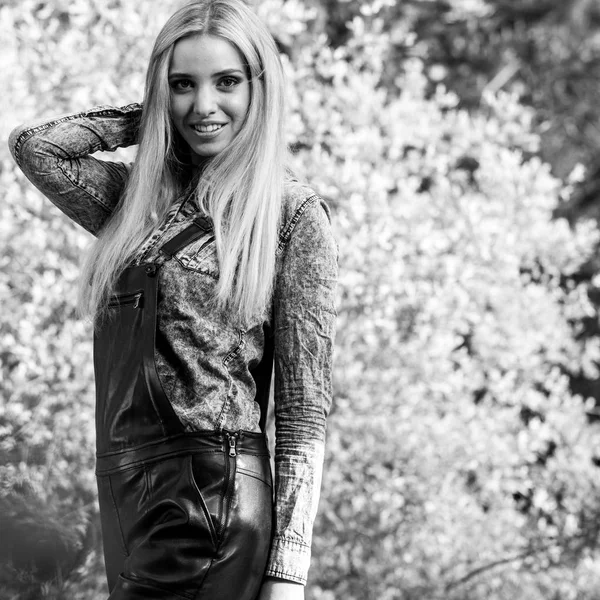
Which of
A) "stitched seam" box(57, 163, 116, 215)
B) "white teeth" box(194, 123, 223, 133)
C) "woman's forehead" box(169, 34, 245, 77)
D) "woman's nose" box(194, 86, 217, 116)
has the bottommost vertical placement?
"stitched seam" box(57, 163, 116, 215)

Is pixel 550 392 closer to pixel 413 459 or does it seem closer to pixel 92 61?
pixel 413 459

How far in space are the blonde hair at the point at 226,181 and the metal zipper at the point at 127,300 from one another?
0.10ft

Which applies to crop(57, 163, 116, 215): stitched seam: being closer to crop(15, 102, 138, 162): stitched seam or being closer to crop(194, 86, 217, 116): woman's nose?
crop(15, 102, 138, 162): stitched seam

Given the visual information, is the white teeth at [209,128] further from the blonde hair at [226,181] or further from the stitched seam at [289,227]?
the stitched seam at [289,227]

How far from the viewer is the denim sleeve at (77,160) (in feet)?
Answer: 6.79

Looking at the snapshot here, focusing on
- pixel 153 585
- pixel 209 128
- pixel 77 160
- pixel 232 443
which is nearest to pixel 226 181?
pixel 209 128

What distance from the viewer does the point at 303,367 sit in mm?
1881

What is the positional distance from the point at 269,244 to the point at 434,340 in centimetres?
311

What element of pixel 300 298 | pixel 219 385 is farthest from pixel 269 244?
pixel 219 385

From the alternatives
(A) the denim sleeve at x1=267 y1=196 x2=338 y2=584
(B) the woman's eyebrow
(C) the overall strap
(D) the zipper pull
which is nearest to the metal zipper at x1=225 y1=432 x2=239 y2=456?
(D) the zipper pull

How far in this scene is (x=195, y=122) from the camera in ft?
6.64

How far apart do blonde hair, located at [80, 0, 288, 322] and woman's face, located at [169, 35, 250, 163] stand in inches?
0.6

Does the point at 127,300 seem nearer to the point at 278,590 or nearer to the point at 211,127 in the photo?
the point at 211,127

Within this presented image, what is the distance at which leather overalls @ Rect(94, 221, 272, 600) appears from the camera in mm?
1731
